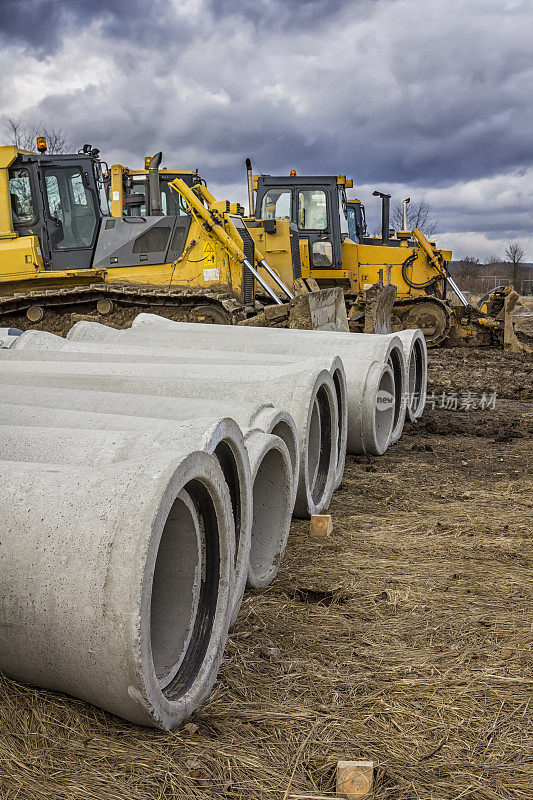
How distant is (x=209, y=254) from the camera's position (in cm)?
1276

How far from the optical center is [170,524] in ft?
9.50

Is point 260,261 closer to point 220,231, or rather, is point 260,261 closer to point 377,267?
point 220,231

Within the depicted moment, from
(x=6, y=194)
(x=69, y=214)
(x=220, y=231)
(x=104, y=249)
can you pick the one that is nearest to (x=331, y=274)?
(x=220, y=231)

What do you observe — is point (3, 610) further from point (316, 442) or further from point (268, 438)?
point (316, 442)

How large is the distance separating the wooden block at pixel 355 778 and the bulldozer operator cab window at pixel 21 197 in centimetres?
1184

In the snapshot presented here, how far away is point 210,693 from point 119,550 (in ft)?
2.82

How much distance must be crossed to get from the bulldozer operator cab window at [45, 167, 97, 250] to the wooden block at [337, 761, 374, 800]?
1179 centimetres

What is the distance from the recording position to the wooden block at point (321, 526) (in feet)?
15.6

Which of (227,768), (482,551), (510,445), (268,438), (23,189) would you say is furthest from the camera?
(23,189)

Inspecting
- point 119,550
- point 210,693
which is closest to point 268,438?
point 210,693

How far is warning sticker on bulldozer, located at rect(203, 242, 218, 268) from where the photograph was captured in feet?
41.8

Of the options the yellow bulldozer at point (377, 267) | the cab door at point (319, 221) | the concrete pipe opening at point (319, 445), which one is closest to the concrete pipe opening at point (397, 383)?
the concrete pipe opening at point (319, 445)

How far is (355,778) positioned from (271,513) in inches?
73.1

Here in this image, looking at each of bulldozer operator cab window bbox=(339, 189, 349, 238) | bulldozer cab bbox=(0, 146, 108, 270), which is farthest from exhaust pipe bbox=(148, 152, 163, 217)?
bulldozer operator cab window bbox=(339, 189, 349, 238)
